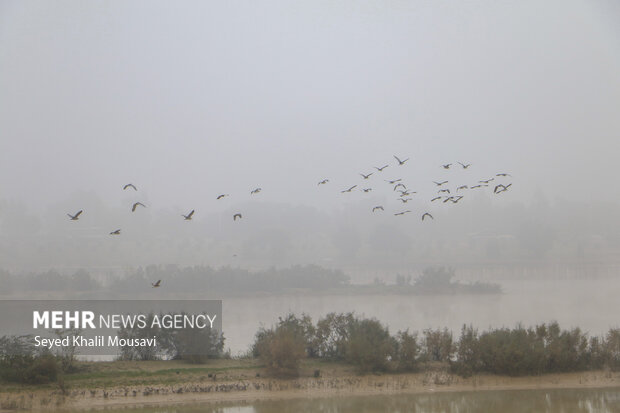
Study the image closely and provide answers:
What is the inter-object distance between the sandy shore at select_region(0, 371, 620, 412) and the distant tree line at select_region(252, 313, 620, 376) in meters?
0.29

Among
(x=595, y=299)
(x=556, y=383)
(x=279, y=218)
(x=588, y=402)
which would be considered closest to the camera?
(x=588, y=402)

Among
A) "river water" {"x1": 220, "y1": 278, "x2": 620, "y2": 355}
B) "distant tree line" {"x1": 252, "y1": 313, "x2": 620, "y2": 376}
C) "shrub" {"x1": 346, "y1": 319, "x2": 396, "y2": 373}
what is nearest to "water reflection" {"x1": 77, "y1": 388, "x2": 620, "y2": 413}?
"distant tree line" {"x1": 252, "y1": 313, "x2": 620, "y2": 376}

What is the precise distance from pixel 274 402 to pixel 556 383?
6.13 metres

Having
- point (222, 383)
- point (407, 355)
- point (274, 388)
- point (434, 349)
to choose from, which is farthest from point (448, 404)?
point (222, 383)

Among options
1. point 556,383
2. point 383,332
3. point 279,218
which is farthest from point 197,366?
point 279,218

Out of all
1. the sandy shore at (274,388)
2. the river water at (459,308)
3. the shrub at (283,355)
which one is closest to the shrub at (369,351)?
the sandy shore at (274,388)

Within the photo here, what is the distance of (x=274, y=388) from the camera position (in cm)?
1273

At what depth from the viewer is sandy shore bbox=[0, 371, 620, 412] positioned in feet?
38.2

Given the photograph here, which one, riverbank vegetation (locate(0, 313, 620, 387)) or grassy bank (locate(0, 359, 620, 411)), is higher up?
riverbank vegetation (locate(0, 313, 620, 387))

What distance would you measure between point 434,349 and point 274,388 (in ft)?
13.6

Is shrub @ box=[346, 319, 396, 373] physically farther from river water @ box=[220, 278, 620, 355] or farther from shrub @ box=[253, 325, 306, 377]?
river water @ box=[220, 278, 620, 355]

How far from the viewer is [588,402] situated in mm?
12102

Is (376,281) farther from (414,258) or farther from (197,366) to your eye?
(197,366)

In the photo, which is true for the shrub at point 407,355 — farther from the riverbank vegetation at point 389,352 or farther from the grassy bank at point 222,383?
the grassy bank at point 222,383
